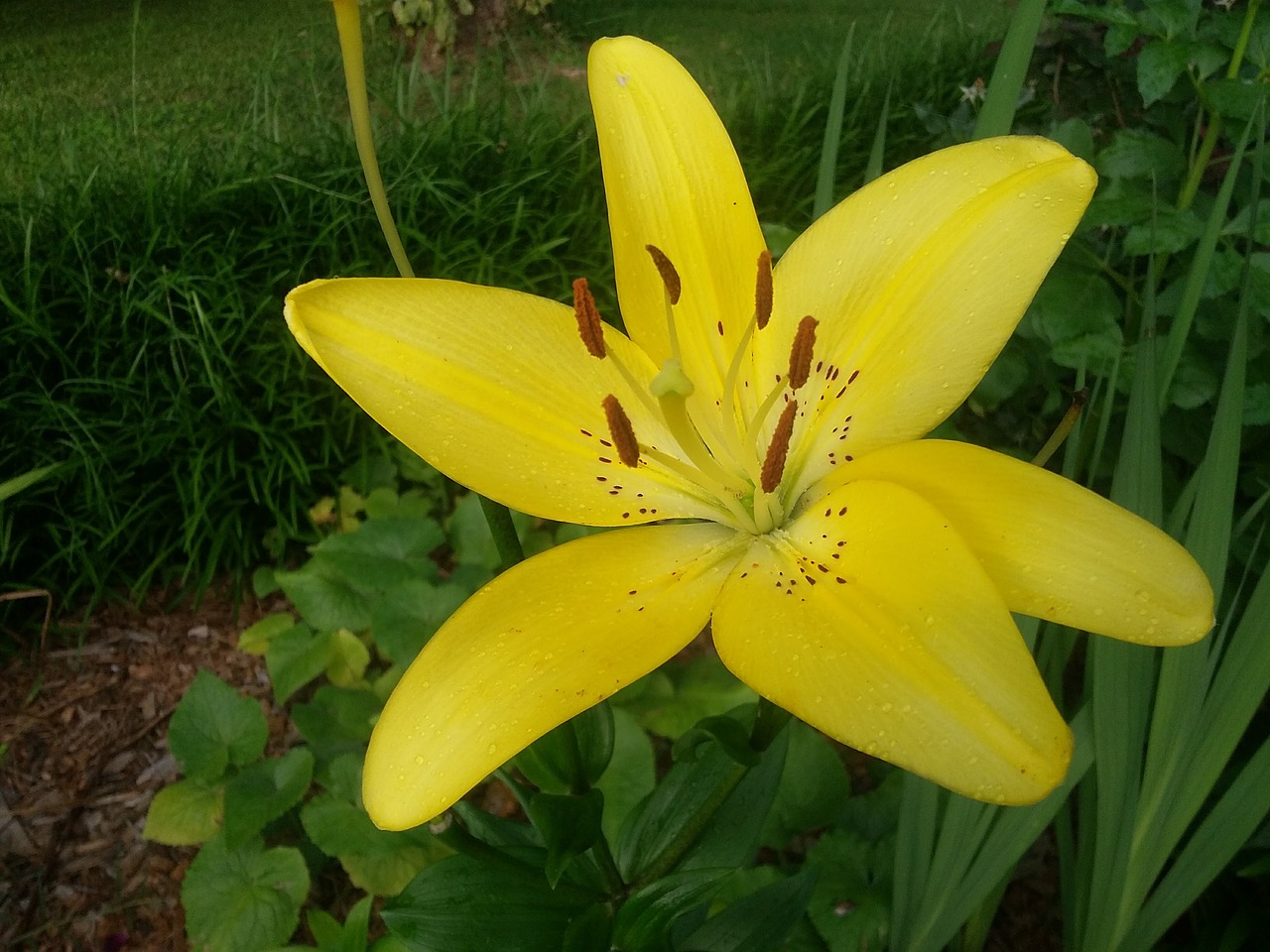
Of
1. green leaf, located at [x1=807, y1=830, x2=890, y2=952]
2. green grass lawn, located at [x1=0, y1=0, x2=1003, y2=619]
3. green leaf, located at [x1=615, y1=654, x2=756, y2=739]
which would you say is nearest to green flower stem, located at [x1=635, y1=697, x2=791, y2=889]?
green leaf, located at [x1=807, y1=830, x2=890, y2=952]

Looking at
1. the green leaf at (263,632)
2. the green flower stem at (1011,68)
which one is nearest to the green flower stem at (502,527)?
the green flower stem at (1011,68)

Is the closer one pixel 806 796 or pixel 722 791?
pixel 722 791

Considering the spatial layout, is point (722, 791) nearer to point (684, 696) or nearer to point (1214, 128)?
point (684, 696)

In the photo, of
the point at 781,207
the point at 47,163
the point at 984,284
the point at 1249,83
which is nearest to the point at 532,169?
the point at 781,207

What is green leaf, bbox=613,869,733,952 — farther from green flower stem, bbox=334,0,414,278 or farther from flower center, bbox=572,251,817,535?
green flower stem, bbox=334,0,414,278

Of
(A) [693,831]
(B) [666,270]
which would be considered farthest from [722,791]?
(B) [666,270]

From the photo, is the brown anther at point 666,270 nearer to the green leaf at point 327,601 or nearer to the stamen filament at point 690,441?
the stamen filament at point 690,441
